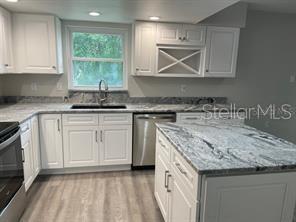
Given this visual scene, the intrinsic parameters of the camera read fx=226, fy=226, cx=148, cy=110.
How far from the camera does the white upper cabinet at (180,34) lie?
334 cm

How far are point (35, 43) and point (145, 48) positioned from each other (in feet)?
5.03

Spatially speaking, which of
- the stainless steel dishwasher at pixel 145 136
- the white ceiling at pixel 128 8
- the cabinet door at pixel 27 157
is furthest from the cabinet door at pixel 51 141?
the white ceiling at pixel 128 8

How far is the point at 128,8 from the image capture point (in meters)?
2.68

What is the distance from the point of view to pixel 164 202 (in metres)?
2.08

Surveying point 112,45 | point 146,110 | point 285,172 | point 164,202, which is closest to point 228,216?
point 285,172

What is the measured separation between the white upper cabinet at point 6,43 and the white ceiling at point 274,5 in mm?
3332

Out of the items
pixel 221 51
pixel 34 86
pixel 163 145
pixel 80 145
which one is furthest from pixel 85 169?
pixel 221 51

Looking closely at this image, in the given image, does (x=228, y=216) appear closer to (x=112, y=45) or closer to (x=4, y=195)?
(x=4, y=195)

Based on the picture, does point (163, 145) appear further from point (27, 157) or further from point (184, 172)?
point (27, 157)

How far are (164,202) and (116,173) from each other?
1.35m

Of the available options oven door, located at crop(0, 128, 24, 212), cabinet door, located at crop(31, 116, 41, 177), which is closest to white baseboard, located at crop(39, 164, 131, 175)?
cabinet door, located at crop(31, 116, 41, 177)

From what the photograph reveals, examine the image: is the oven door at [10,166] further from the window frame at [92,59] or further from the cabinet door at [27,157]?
the window frame at [92,59]

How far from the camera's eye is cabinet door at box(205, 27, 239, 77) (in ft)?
11.4

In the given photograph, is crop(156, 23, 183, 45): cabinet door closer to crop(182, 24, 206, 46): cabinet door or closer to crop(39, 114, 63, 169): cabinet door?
crop(182, 24, 206, 46): cabinet door
